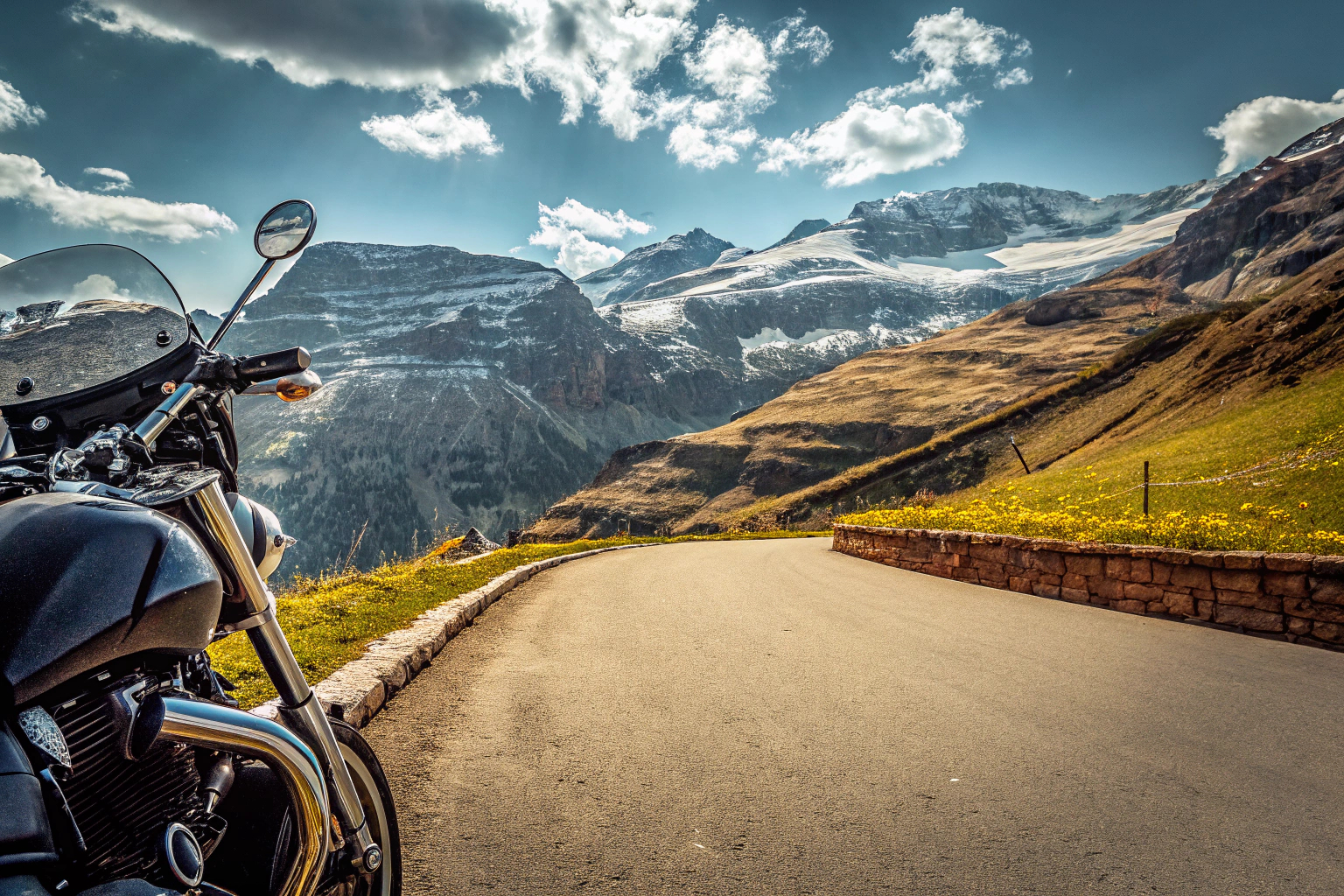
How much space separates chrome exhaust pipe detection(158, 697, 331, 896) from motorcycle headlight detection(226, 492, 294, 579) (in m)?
0.58

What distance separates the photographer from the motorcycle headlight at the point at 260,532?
7.38ft

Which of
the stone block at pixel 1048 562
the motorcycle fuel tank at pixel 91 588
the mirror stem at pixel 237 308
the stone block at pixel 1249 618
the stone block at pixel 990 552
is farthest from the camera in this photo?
the stone block at pixel 990 552

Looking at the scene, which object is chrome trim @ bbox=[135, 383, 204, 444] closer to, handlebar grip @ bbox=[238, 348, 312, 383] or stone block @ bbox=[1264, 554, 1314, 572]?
handlebar grip @ bbox=[238, 348, 312, 383]

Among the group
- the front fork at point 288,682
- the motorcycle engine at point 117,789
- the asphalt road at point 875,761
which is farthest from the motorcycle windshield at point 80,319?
the asphalt road at point 875,761

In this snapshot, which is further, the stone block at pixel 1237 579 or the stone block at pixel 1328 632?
the stone block at pixel 1237 579

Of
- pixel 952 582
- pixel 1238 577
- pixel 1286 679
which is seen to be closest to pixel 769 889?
pixel 1286 679

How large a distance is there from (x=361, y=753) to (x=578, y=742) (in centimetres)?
222

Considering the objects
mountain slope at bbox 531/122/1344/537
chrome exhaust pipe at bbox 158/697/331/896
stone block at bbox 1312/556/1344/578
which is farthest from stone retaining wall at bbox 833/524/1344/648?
mountain slope at bbox 531/122/1344/537

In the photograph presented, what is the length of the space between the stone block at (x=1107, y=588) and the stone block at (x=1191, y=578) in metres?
0.69

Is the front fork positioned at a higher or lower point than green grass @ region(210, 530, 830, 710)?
higher

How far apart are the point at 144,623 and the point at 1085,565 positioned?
9.51m

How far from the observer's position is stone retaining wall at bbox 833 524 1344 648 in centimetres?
622

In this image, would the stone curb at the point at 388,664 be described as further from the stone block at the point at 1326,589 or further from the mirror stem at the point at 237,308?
the stone block at the point at 1326,589

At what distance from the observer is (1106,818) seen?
3.33 meters
